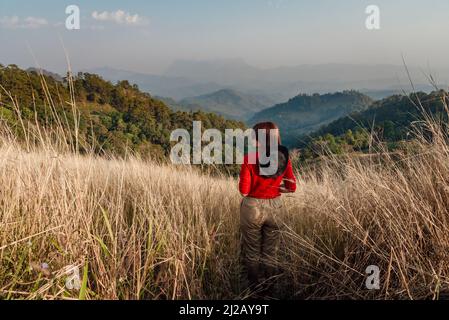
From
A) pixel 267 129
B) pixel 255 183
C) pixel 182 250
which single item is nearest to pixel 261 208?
pixel 255 183

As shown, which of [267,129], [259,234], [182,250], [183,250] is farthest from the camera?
[259,234]

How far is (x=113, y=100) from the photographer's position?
39156 mm

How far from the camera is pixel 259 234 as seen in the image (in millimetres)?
3043

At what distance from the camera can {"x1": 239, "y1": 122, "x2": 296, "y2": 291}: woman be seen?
294 cm

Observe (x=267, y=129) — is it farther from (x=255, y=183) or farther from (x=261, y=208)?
(x=261, y=208)

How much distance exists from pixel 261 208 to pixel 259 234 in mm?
246

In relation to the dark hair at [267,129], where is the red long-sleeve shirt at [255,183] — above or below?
below

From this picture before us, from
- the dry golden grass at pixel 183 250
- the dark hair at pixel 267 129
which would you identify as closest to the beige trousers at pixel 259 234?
the dry golden grass at pixel 183 250

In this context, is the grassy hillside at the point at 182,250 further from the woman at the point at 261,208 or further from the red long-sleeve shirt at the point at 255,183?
the red long-sleeve shirt at the point at 255,183

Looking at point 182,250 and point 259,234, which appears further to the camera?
point 259,234

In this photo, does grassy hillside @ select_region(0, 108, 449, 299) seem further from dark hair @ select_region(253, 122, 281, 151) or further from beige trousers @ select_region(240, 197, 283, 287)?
dark hair @ select_region(253, 122, 281, 151)

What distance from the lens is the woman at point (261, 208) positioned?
2.94 meters

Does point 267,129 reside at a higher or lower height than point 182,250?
higher

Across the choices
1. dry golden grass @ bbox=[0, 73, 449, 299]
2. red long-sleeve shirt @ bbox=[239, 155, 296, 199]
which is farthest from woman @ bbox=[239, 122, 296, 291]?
dry golden grass @ bbox=[0, 73, 449, 299]
